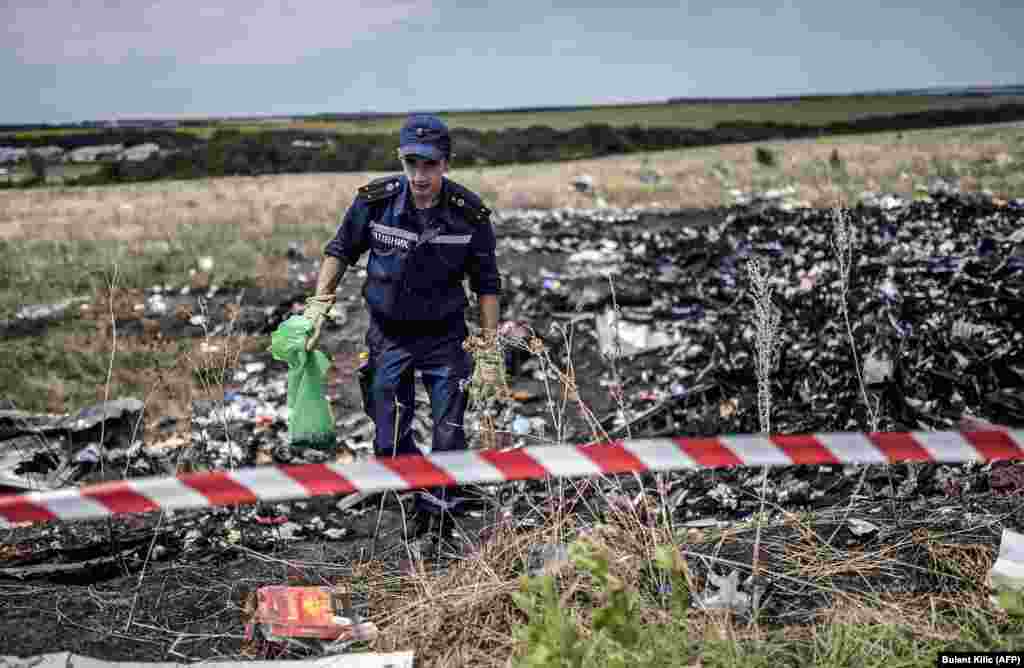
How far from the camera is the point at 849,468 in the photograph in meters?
3.99

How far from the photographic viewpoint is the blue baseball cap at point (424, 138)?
3002mm

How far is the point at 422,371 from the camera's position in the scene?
3.38 m

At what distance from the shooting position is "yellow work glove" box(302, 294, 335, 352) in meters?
3.24

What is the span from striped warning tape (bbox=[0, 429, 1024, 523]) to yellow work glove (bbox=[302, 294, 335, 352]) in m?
1.17

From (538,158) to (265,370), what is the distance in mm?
26986

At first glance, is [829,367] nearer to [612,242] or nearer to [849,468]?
[849,468]

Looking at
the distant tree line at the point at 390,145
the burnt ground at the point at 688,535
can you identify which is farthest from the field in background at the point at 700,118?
the burnt ground at the point at 688,535

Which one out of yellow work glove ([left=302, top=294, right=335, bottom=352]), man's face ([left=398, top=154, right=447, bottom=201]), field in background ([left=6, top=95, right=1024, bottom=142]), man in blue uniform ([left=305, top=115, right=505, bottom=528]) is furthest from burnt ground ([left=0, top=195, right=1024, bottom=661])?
field in background ([left=6, top=95, right=1024, bottom=142])

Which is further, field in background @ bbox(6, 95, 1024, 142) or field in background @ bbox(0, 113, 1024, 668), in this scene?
field in background @ bbox(6, 95, 1024, 142)

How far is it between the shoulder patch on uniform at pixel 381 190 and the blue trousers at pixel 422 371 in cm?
54

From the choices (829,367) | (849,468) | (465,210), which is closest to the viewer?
(465,210)

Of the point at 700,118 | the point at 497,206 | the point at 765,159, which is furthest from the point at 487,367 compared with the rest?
the point at 700,118

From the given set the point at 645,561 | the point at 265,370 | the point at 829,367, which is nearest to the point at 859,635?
the point at 645,561

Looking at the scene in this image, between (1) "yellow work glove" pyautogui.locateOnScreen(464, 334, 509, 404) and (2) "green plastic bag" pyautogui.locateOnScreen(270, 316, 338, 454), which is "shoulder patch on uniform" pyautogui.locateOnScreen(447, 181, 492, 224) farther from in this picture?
(2) "green plastic bag" pyautogui.locateOnScreen(270, 316, 338, 454)
